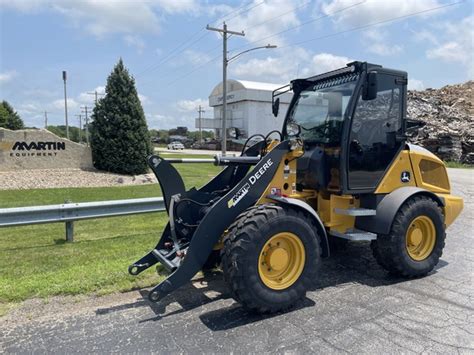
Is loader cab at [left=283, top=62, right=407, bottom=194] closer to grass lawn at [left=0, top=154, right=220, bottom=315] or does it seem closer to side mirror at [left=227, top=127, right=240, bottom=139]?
side mirror at [left=227, top=127, right=240, bottom=139]

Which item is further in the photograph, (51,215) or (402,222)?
(51,215)

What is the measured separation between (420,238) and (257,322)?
2590 millimetres

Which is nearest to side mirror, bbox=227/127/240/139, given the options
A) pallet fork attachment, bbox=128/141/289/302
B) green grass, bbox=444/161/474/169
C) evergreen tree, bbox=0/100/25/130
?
pallet fork attachment, bbox=128/141/289/302

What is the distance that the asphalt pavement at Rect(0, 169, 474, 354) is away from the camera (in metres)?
3.33

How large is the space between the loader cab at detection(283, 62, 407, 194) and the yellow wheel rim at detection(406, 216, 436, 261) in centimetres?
72

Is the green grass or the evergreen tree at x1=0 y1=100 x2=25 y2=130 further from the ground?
the evergreen tree at x1=0 y1=100 x2=25 y2=130

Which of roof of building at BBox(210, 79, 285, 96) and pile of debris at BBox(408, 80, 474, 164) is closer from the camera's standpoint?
pile of debris at BBox(408, 80, 474, 164)

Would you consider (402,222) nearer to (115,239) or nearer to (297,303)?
(297,303)

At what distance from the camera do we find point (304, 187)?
5.10 m

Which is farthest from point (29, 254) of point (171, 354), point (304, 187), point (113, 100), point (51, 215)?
point (113, 100)

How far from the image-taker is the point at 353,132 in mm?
4855

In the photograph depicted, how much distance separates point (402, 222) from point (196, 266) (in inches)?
99.6

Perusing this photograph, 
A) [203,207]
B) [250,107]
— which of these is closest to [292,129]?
[203,207]

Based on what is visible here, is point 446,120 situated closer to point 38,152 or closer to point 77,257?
point 38,152
